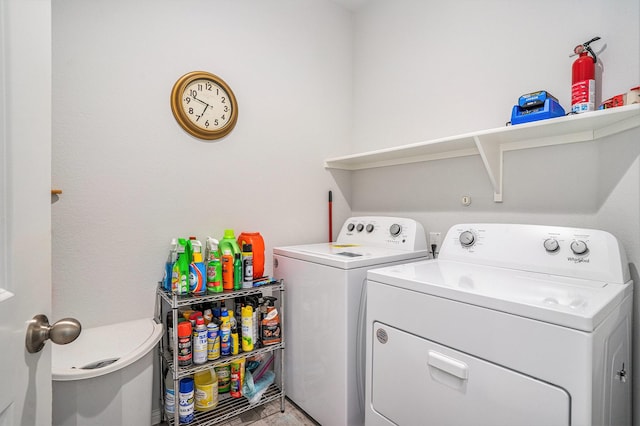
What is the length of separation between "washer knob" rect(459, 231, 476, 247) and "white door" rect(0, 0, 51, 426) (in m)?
1.61

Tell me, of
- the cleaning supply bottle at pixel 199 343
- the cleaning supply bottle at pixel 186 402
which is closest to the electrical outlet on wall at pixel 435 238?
the cleaning supply bottle at pixel 199 343

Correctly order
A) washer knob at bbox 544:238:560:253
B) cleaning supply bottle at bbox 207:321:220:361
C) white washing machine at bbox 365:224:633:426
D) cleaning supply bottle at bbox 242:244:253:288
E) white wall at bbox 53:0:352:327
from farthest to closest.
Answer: cleaning supply bottle at bbox 242:244:253:288
cleaning supply bottle at bbox 207:321:220:361
white wall at bbox 53:0:352:327
washer knob at bbox 544:238:560:253
white washing machine at bbox 365:224:633:426

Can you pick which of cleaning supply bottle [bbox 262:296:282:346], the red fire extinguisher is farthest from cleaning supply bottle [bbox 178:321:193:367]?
the red fire extinguisher

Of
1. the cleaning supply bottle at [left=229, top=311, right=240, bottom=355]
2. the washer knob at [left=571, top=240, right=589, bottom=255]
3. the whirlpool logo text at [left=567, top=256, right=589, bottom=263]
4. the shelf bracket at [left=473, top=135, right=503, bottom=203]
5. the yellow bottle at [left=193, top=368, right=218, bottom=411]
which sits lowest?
the yellow bottle at [left=193, top=368, right=218, bottom=411]

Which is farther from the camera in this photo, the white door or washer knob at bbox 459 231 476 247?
washer knob at bbox 459 231 476 247

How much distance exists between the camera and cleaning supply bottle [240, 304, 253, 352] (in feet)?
5.80

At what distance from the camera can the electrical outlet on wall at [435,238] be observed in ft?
6.61

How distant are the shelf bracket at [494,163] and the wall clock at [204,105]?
56.2 inches

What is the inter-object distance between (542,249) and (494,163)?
0.54 m

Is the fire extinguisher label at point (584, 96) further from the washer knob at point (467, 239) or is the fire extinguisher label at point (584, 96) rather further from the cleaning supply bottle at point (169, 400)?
the cleaning supply bottle at point (169, 400)

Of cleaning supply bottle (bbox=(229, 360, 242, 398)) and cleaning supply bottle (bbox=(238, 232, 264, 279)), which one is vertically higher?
cleaning supply bottle (bbox=(238, 232, 264, 279))

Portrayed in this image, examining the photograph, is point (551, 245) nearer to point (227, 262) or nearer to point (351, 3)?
point (227, 262)

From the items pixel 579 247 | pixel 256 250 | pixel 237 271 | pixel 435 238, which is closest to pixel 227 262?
pixel 237 271

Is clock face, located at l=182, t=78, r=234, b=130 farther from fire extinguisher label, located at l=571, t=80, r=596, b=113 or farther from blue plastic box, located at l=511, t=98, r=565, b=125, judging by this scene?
fire extinguisher label, located at l=571, t=80, r=596, b=113
